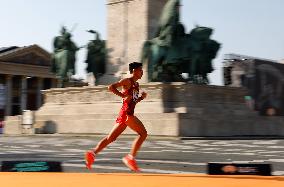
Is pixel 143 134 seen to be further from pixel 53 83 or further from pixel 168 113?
pixel 53 83

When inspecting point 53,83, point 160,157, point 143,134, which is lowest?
point 53,83

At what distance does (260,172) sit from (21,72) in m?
78.2

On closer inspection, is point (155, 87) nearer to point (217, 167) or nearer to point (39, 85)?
point (217, 167)

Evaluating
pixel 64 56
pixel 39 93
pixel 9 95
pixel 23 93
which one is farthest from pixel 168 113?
pixel 39 93

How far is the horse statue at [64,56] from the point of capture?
36.8m

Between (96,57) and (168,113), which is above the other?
(96,57)

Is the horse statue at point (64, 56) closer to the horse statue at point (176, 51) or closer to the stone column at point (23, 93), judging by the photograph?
the horse statue at point (176, 51)

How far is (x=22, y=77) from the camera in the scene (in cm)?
8406

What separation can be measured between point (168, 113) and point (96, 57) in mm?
8888

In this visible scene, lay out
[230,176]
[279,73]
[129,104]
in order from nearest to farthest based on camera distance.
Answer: [230,176]
[129,104]
[279,73]

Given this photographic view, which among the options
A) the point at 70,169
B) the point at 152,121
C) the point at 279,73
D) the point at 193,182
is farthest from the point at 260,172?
the point at 279,73

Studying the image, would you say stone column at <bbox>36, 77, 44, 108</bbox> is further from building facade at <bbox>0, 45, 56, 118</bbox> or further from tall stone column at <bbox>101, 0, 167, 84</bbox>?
tall stone column at <bbox>101, 0, 167, 84</bbox>

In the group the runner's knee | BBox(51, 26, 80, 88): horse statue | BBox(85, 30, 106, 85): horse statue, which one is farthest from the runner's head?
BBox(51, 26, 80, 88): horse statue

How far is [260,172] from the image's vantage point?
6.82m
